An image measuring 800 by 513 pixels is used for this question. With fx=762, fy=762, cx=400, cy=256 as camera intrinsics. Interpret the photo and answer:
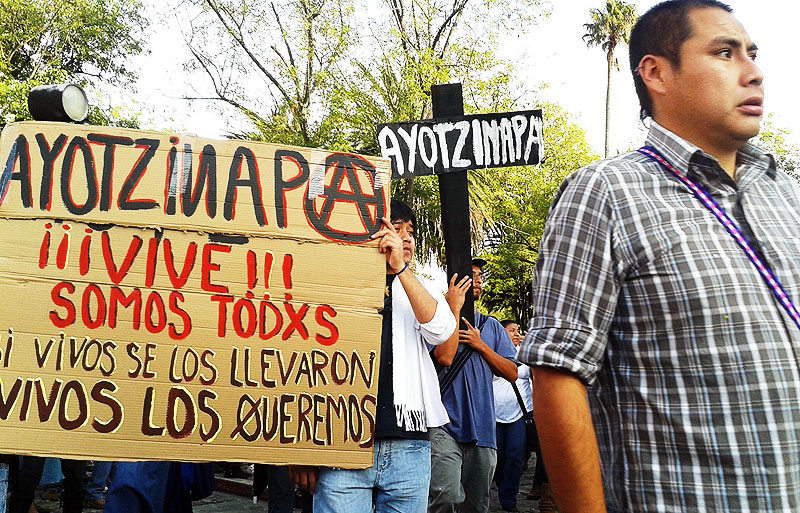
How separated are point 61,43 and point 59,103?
20129 mm

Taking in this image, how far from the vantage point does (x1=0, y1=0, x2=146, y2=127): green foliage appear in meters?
18.9

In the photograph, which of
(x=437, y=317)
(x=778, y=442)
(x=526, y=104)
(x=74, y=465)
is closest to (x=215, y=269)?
(x=437, y=317)

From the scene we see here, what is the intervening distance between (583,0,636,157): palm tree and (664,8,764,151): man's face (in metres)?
33.2

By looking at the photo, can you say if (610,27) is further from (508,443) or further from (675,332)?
(675,332)

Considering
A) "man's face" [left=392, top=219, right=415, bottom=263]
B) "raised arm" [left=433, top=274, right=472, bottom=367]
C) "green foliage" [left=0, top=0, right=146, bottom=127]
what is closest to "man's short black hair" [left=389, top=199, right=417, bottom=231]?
"man's face" [left=392, top=219, right=415, bottom=263]

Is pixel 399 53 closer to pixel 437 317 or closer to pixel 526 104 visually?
pixel 526 104

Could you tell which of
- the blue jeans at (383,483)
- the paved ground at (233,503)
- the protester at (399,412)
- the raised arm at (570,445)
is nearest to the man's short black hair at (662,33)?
the raised arm at (570,445)

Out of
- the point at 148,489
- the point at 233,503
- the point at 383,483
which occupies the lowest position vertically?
the point at 233,503

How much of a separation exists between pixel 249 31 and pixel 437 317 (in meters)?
19.8

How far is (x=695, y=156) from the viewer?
1.66m

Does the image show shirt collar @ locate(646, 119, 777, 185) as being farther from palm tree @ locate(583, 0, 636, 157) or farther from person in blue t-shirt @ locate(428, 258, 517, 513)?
palm tree @ locate(583, 0, 636, 157)

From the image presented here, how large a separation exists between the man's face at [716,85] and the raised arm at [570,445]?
0.66 metres

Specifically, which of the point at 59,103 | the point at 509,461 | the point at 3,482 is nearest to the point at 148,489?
the point at 3,482

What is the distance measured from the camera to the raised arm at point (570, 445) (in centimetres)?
149
